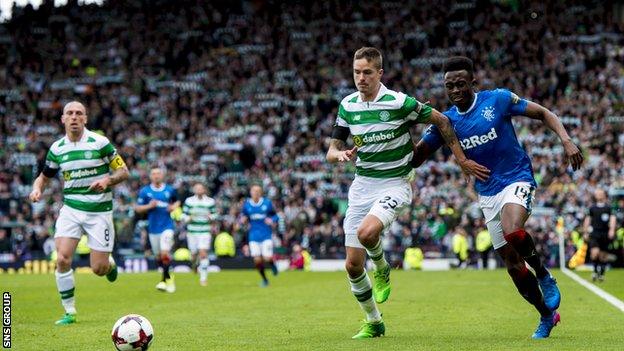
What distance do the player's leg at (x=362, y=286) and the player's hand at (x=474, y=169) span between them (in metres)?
1.28

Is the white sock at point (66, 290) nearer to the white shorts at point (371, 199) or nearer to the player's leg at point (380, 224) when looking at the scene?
the white shorts at point (371, 199)

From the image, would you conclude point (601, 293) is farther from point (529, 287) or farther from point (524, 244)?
point (524, 244)

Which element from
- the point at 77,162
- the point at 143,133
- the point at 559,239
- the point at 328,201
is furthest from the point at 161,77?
the point at 77,162

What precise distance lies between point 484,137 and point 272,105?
34703 mm

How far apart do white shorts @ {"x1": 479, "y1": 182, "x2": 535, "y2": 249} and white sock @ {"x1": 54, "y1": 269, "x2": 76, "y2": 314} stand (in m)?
5.60

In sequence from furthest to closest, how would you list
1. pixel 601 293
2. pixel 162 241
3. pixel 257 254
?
pixel 257 254
pixel 162 241
pixel 601 293

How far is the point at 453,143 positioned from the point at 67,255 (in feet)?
18.6

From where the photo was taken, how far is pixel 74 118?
13773 millimetres

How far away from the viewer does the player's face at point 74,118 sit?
13727 mm

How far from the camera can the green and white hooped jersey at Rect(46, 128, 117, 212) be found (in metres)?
13.9

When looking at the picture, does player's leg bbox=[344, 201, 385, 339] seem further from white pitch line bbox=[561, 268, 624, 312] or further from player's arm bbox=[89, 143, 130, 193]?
white pitch line bbox=[561, 268, 624, 312]

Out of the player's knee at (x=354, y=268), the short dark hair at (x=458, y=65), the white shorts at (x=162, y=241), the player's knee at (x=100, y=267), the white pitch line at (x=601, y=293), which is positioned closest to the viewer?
the short dark hair at (x=458, y=65)

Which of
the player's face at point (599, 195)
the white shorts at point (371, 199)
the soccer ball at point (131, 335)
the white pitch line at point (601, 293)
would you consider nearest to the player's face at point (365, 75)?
the white shorts at point (371, 199)

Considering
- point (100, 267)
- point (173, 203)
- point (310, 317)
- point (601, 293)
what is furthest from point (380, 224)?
point (173, 203)
